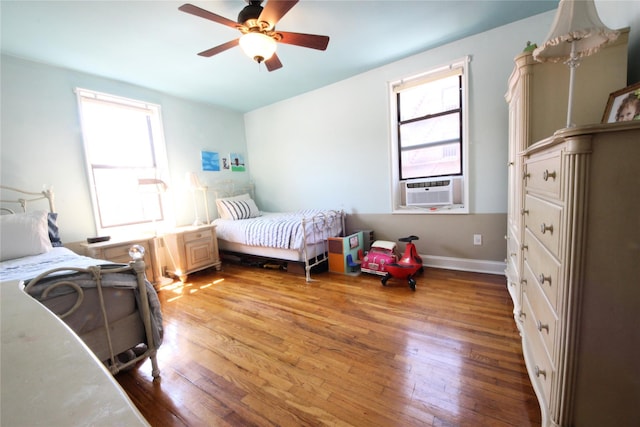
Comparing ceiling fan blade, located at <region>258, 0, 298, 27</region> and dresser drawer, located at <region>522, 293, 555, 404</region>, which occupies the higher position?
ceiling fan blade, located at <region>258, 0, 298, 27</region>

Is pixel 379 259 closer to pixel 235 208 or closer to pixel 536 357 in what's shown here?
pixel 536 357

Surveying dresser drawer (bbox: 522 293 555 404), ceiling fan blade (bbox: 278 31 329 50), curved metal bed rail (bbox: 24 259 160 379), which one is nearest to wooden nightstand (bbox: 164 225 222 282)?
curved metal bed rail (bbox: 24 259 160 379)

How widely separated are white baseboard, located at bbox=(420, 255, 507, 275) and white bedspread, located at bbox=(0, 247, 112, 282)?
3.03 m

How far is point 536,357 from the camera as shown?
3.83ft

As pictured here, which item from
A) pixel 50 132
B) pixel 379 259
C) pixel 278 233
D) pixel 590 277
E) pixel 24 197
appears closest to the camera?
pixel 590 277

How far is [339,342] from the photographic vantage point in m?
1.72

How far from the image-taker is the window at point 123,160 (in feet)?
9.36

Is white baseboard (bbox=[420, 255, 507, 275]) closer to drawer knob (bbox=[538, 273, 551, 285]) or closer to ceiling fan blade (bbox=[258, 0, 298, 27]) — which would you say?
drawer knob (bbox=[538, 273, 551, 285])

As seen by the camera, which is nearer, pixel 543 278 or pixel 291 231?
pixel 543 278

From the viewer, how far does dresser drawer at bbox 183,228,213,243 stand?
3.14 metres

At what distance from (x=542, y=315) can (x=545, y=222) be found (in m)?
0.40

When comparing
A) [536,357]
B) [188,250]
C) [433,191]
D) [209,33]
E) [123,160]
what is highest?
[209,33]

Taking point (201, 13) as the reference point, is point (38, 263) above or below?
below

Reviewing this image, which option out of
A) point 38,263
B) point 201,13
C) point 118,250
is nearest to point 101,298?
point 38,263
